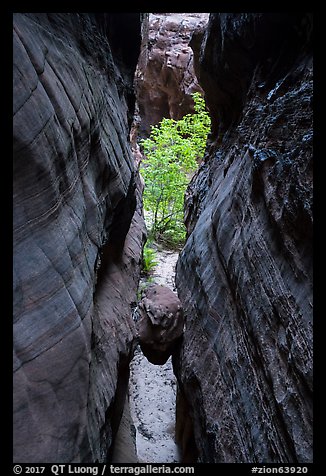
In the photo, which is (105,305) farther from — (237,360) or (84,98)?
(84,98)

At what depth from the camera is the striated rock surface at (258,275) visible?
3021mm

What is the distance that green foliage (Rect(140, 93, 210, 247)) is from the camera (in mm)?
15109

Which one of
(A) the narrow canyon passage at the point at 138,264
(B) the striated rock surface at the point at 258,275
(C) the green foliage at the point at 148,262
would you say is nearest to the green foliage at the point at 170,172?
(C) the green foliage at the point at 148,262

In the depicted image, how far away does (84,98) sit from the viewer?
13.0 feet

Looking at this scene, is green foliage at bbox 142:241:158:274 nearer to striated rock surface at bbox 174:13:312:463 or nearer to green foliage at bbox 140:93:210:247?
green foliage at bbox 140:93:210:247

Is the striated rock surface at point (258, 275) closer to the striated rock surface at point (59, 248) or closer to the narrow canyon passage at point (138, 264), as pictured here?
the narrow canyon passage at point (138, 264)

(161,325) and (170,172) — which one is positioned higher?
(161,325)

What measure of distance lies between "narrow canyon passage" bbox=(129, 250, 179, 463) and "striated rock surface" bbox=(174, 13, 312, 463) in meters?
1.09

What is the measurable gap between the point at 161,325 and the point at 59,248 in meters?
3.53

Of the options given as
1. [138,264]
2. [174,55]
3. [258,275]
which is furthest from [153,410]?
[174,55]

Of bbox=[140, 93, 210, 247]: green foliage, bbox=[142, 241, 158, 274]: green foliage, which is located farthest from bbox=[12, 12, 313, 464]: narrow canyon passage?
bbox=[140, 93, 210, 247]: green foliage

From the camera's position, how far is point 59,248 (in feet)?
9.50

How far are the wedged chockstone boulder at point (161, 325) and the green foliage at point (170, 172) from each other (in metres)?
9.59

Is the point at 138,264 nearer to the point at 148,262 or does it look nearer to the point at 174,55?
the point at 148,262
